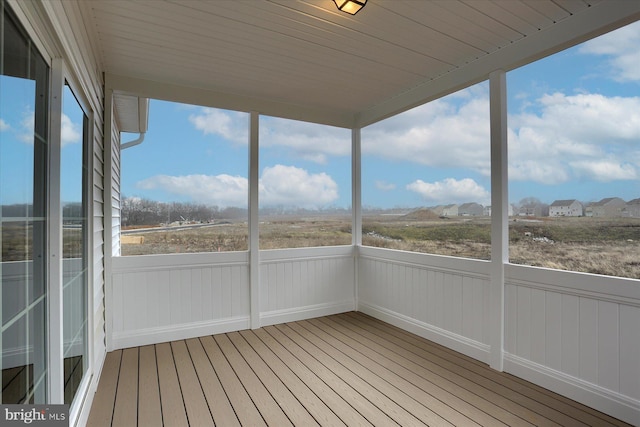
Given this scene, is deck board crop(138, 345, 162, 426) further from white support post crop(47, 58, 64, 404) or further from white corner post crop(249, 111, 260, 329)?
white corner post crop(249, 111, 260, 329)

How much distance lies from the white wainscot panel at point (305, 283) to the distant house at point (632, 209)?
284cm

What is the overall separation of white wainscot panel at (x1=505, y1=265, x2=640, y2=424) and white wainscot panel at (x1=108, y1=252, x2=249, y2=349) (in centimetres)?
266

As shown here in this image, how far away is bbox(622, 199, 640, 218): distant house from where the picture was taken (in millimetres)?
2105

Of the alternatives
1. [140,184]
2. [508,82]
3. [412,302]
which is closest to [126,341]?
[140,184]

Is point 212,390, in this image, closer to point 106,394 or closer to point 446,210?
point 106,394

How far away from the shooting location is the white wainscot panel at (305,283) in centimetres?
388

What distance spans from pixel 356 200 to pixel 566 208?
8.03ft

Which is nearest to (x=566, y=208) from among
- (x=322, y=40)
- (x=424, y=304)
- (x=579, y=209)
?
(x=579, y=209)

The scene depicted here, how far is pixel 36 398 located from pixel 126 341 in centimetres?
199

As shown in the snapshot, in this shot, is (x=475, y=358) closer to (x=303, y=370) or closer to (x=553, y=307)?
(x=553, y=307)

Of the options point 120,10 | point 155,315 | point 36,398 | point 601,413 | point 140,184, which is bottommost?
point 601,413

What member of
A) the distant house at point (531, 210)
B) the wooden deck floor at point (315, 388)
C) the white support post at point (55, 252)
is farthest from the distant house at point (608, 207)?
the white support post at point (55, 252)

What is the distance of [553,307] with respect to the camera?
2.44m

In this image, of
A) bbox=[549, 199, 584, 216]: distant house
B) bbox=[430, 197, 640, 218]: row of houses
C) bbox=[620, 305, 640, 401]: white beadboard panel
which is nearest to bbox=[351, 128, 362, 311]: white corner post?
bbox=[430, 197, 640, 218]: row of houses
